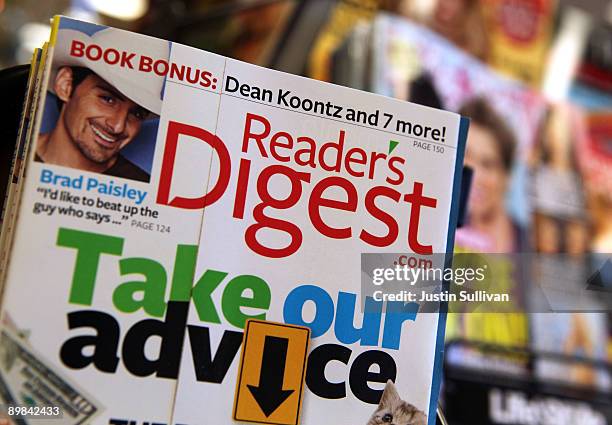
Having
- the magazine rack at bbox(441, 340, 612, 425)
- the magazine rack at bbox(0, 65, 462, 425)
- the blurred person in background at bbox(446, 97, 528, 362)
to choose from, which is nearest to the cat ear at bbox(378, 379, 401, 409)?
the magazine rack at bbox(0, 65, 462, 425)

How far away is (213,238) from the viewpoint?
3.49 ft

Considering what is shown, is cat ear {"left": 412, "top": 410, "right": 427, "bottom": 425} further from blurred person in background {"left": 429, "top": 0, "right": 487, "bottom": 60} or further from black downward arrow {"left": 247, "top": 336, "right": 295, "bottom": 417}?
Result: blurred person in background {"left": 429, "top": 0, "right": 487, "bottom": 60}

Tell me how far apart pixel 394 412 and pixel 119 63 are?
24.9 inches

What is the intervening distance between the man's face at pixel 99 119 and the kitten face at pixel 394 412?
0.52 meters

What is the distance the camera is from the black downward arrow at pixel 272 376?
1.07 meters

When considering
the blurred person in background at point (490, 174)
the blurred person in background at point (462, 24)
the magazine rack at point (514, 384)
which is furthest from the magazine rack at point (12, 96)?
the blurred person in background at point (462, 24)

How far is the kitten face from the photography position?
1.10 metres

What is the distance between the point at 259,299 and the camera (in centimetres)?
108

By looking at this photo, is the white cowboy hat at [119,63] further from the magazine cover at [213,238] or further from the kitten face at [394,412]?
the kitten face at [394,412]

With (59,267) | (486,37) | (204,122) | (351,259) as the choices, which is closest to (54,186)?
(59,267)

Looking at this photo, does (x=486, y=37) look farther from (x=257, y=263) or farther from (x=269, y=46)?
(x=257, y=263)

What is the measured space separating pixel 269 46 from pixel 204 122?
2.79 m

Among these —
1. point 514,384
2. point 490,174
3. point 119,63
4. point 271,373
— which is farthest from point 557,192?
point 119,63

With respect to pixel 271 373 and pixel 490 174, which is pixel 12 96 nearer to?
pixel 271 373
